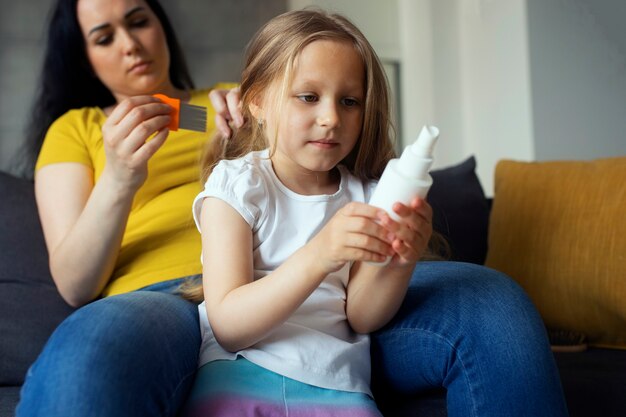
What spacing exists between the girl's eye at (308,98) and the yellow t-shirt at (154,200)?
1.34 ft

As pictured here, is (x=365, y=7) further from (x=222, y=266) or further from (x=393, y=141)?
(x=222, y=266)

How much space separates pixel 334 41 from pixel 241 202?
0.86 feet

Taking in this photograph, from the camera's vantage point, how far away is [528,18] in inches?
104

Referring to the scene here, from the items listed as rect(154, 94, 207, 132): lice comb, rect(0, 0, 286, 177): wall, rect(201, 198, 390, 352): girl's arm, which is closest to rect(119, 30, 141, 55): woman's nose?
rect(154, 94, 207, 132): lice comb

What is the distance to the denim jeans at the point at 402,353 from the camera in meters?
0.78

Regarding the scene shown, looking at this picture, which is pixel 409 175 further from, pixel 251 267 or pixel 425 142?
pixel 251 267

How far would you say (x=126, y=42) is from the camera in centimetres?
149

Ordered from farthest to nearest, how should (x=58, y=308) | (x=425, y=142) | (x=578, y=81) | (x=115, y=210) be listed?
(x=578, y=81) → (x=58, y=308) → (x=115, y=210) → (x=425, y=142)

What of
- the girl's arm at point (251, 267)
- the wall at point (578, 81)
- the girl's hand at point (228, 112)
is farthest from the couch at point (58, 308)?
the wall at point (578, 81)

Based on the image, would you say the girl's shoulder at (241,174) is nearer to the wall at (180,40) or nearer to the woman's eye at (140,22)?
the woman's eye at (140,22)

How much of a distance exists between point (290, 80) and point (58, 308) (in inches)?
27.2

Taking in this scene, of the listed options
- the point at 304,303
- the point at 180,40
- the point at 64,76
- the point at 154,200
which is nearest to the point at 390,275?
the point at 304,303

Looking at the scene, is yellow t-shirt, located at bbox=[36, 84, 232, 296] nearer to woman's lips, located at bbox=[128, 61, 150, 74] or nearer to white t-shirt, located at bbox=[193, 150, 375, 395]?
woman's lips, located at bbox=[128, 61, 150, 74]

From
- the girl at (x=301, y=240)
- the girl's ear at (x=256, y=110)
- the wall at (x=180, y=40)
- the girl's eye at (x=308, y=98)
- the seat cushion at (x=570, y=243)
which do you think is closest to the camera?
the girl at (x=301, y=240)
